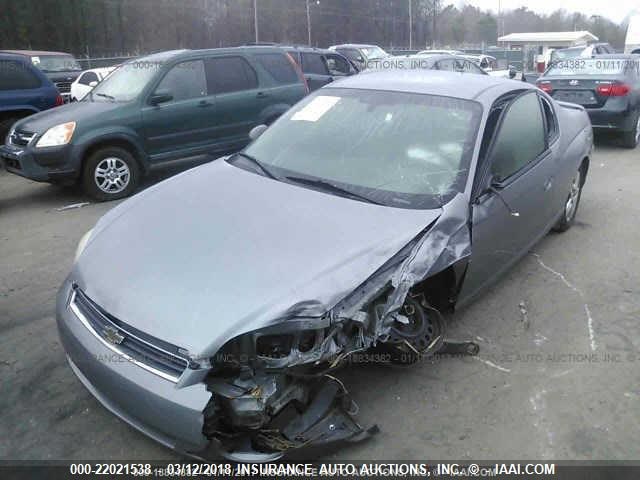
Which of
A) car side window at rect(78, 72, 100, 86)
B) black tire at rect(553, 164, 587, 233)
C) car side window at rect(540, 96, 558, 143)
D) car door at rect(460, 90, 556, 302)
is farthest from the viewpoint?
car side window at rect(78, 72, 100, 86)

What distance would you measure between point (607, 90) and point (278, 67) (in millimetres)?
5225

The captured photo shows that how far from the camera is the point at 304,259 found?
8.22ft

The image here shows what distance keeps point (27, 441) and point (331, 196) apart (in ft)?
6.51

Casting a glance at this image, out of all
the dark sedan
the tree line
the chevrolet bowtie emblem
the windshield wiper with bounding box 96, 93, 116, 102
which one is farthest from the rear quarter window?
the tree line

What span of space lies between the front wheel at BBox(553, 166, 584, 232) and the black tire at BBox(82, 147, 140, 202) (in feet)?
16.0

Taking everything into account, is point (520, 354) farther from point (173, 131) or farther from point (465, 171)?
point (173, 131)

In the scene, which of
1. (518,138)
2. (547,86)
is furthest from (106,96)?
(547,86)

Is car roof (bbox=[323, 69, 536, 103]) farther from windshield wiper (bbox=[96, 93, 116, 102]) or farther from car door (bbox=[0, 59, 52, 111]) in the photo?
car door (bbox=[0, 59, 52, 111])

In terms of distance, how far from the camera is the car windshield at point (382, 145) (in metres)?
3.15

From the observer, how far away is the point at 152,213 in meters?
3.05

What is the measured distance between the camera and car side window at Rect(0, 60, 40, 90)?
8.09 m

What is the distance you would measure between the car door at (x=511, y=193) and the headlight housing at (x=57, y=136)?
484 cm

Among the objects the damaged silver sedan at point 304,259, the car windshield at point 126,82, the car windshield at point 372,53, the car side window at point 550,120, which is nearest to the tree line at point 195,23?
the car windshield at point 372,53

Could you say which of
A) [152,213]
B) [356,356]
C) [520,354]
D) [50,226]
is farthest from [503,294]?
[50,226]
